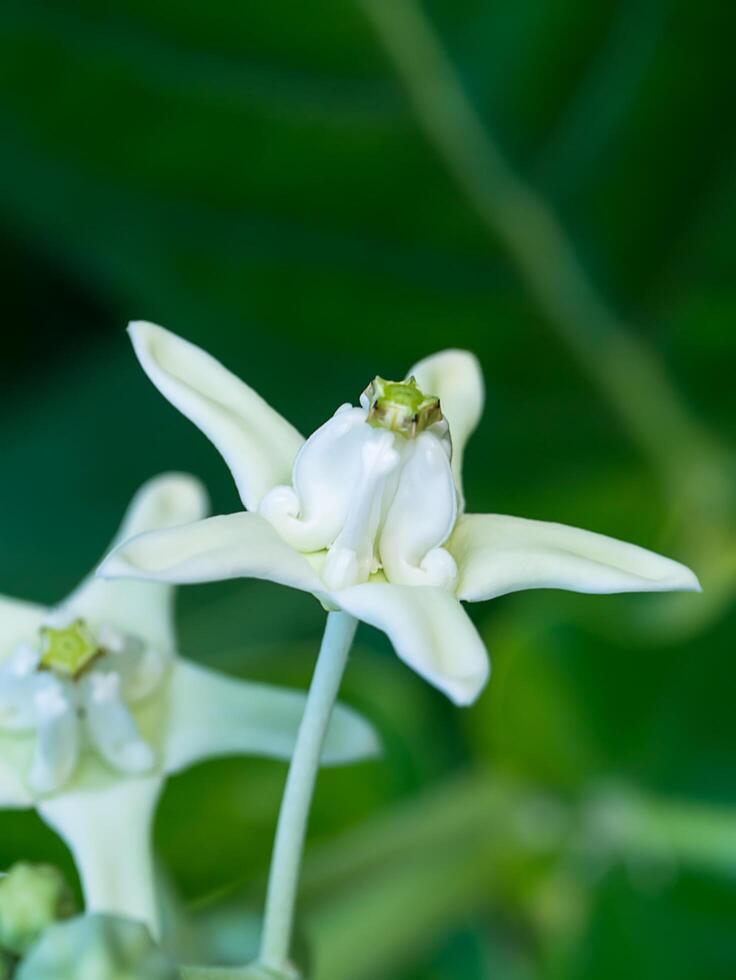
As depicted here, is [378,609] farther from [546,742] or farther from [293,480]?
[546,742]

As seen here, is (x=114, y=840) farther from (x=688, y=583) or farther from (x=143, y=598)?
(x=688, y=583)

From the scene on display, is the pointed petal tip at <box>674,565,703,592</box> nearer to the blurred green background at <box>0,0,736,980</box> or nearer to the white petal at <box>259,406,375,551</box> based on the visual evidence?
the white petal at <box>259,406,375,551</box>

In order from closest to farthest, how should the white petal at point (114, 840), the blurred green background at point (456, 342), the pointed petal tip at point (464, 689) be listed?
1. the pointed petal tip at point (464, 689)
2. the white petal at point (114, 840)
3. the blurred green background at point (456, 342)

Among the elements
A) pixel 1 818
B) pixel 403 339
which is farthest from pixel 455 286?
pixel 1 818

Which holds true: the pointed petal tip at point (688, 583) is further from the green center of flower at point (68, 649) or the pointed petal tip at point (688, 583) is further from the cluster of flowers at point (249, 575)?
the green center of flower at point (68, 649)

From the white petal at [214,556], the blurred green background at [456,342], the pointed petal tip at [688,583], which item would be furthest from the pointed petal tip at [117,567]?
the blurred green background at [456,342]

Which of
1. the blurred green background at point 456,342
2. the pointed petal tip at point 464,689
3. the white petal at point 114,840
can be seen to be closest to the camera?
the pointed petal tip at point 464,689

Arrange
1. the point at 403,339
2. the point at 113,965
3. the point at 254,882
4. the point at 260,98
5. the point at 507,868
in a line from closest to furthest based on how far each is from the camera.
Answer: the point at 113,965, the point at 254,882, the point at 507,868, the point at 260,98, the point at 403,339

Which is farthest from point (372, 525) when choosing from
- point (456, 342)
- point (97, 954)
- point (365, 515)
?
point (456, 342)
